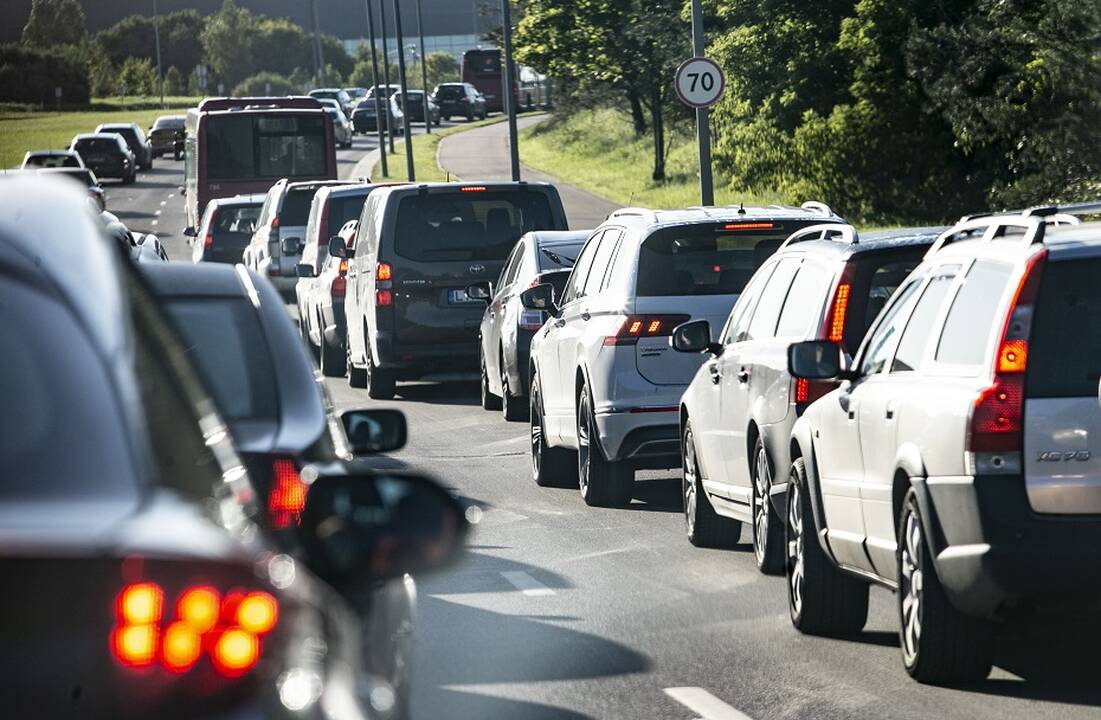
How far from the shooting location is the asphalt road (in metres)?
7.32

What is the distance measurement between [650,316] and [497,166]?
199ft

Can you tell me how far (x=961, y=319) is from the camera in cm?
754

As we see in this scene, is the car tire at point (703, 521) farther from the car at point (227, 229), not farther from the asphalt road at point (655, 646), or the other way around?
the car at point (227, 229)

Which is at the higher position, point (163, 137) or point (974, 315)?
point (974, 315)

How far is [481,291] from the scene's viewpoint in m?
19.5

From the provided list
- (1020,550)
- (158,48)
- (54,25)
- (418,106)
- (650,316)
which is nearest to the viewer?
(1020,550)

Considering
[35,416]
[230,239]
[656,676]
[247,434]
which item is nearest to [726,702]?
[656,676]

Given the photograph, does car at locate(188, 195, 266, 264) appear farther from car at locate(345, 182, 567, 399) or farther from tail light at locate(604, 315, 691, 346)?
tail light at locate(604, 315, 691, 346)

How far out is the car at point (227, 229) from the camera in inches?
1437

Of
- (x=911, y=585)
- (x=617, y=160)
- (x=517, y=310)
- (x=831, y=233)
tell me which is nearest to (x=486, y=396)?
(x=517, y=310)

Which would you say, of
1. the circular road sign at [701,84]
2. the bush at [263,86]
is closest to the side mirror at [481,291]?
the circular road sign at [701,84]

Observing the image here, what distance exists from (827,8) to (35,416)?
41142 millimetres

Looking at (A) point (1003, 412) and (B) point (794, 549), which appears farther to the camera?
(B) point (794, 549)

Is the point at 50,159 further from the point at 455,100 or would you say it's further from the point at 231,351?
the point at 231,351
